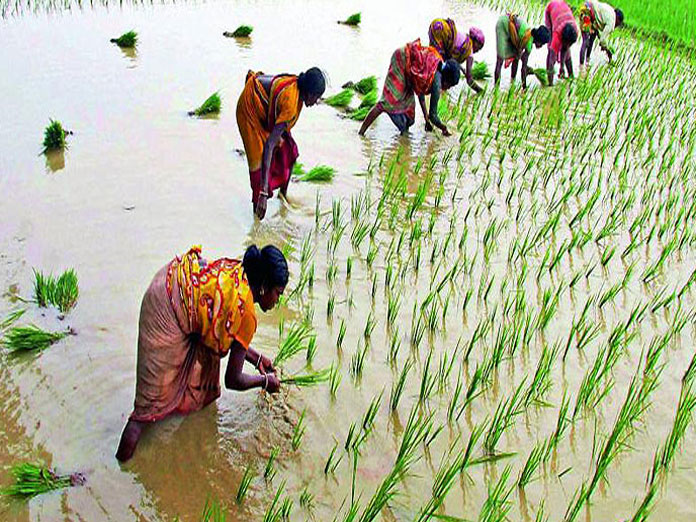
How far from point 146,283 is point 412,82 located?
2781 millimetres

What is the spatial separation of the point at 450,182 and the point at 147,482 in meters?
3.13

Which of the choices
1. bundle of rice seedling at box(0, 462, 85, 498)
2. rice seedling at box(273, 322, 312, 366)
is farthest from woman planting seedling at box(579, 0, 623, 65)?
bundle of rice seedling at box(0, 462, 85, 498)

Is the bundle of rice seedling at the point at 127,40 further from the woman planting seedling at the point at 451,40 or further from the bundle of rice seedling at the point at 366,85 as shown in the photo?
the woman planting seedling at the point at 451,40

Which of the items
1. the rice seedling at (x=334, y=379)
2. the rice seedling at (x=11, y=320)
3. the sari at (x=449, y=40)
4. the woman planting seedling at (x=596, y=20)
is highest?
the woman planting seedling at (x=596, y=20)

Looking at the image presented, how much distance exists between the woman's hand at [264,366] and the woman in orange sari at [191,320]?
152 millimetres

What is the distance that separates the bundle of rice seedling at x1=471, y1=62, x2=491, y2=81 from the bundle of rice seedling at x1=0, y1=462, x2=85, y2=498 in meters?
5.98

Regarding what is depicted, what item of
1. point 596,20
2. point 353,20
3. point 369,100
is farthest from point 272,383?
point 353,20

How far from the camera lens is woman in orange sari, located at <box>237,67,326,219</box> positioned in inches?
Answer: 149

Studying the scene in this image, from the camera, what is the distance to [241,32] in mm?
7980

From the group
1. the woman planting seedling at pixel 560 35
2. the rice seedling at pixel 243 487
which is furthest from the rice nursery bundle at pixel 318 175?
the woman planting seedling at pixel 560 35

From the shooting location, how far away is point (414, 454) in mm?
2520

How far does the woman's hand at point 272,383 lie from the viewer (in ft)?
8.36

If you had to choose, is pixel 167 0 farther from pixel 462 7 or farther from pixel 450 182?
pixel 450 182

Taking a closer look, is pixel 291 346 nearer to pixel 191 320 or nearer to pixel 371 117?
pixel 191 320
